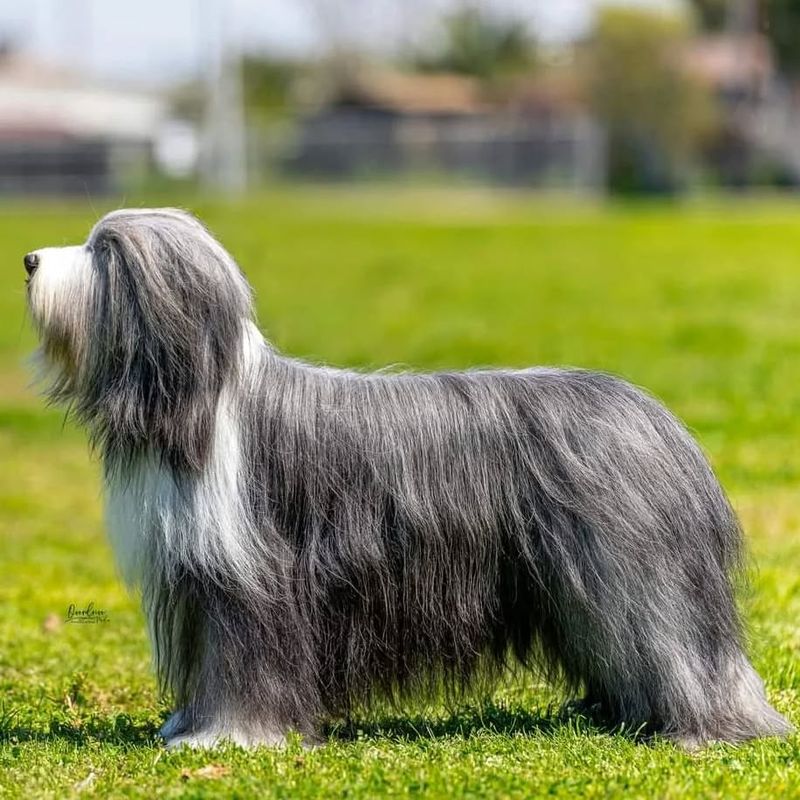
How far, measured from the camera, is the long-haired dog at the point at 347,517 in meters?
5.22

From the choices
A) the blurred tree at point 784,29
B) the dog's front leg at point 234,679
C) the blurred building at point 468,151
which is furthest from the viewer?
the blurred building at point 468,151

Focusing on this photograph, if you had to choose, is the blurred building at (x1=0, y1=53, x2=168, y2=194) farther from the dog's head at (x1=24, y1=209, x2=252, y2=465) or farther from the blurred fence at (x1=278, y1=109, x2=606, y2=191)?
the dog's head at (x1=24, y1=209, x2=252, y2=465)

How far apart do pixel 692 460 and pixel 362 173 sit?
54.8 metres

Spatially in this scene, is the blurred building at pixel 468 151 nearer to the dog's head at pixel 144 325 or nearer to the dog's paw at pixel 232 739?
the dog's head at pixel 144 325

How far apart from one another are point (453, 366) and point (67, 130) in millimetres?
62618

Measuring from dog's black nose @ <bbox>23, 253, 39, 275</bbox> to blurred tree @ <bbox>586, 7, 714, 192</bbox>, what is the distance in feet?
168

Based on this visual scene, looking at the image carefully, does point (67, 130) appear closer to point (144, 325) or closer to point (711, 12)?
point (711, 12)

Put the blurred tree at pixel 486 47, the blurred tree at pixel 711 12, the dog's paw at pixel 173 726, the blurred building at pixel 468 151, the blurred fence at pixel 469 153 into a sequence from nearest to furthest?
the dog's paw at pixel 173 726 → the blurred fence at pixel 469 153 → the blurred building at pixel 468 151 → the blurred tree at pixel 711 12 → the blurred tree at pixel 486 47

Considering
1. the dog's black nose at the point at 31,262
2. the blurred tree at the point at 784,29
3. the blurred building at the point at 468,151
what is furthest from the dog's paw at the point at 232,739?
the blurred building at the point at 468,151

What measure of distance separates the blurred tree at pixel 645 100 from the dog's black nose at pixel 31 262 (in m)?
51.3

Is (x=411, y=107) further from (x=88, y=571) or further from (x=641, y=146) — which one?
(x=88, y=571)

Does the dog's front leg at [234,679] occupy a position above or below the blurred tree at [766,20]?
below

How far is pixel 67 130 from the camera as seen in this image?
75.4 m

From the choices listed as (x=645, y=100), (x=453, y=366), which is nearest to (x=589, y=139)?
(x=645, y=100)
